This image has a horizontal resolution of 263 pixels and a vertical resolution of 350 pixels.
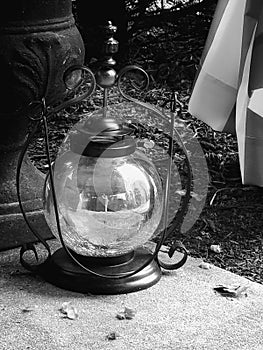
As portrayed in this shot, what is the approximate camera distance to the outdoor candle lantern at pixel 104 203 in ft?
6.72

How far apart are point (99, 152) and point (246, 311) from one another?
57cm

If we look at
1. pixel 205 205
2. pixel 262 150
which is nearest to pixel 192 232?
pixel 205 205

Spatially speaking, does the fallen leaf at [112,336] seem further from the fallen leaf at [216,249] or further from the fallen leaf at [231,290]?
the fallen leaf at [216,249]

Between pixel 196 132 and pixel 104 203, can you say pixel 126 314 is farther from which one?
pixel 196 132

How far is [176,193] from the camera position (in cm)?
356

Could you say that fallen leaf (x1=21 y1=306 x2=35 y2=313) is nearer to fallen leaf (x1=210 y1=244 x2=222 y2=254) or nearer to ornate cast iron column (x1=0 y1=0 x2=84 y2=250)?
ornate cast iron column (x1=0 y1=0 x2=84 y2=250)

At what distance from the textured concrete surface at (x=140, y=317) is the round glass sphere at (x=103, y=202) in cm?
15

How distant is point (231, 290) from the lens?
7.02 ft

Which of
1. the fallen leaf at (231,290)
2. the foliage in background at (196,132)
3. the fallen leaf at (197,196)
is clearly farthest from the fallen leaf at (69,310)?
the fallen leaf at (197,196)

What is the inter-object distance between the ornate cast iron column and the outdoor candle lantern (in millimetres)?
151

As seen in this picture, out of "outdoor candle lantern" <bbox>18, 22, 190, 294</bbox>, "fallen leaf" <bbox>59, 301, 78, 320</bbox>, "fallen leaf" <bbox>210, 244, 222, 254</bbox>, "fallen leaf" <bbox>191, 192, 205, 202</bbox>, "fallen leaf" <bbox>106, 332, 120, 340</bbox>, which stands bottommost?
"fallen leaf" <bbox>191, 192, 205, 202</bbox>

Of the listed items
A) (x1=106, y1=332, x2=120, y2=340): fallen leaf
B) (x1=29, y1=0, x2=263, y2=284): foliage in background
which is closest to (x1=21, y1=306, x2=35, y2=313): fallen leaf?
(x1=106, y1=332, x2=120, y2=340): fallen leaf

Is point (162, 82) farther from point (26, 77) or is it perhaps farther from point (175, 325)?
point (175, 325)

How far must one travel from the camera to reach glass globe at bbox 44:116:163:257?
6.81ft
